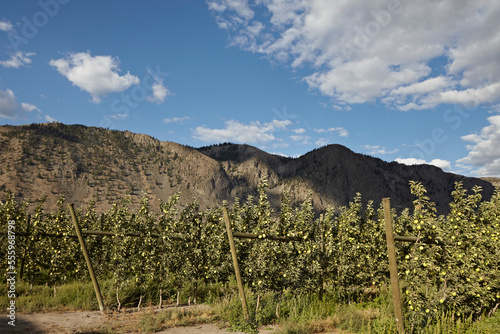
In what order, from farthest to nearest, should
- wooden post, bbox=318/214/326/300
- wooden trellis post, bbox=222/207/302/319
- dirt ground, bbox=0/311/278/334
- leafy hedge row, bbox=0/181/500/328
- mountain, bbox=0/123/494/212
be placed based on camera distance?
mountain, bbox=0/123/494/212, wooden post, bbox=318/214/326/300, wooden trellis post, bbox=222/207/302/319, dirt ground, bbox=0/311/278/334, leafy hedge row, bbox=0/181/500/328

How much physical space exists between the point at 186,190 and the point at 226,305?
10925 cm

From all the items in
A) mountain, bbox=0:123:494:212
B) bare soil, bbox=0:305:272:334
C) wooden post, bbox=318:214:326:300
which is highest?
mountain, bbox=0:123:494:212

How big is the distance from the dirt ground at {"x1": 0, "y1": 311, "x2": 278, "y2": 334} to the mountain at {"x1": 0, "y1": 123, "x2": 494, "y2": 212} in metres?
79.7

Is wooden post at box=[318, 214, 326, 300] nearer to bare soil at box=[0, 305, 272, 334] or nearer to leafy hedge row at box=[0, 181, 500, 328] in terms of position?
leafy hedge row at box=[0, 181, 500, 328]

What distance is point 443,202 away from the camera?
392 feet

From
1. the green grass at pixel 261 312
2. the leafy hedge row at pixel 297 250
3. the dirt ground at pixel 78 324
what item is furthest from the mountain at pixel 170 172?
the dirt ground at pixel 78 324

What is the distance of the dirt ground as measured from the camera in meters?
7.41

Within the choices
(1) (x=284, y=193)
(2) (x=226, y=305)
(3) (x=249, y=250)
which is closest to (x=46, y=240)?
(2) (x=226, y=305)

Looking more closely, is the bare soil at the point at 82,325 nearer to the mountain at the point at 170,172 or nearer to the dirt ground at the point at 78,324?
the dirt ground at the point at 78,324

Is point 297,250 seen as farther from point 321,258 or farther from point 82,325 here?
point 82,325

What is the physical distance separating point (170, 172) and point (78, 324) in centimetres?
11691

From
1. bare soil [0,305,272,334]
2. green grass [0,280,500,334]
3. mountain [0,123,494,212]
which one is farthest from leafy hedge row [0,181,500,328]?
mountain [0,123,494,212]

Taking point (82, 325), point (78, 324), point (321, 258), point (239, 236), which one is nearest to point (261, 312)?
point (321, 258)

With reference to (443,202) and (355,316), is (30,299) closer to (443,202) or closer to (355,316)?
(355,316)
